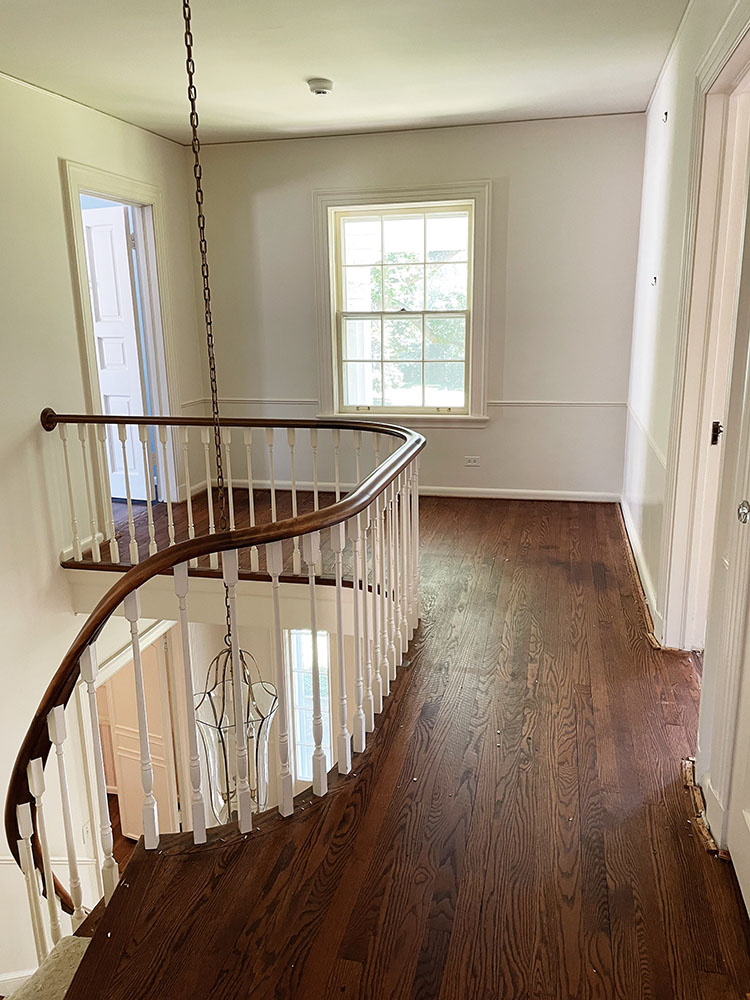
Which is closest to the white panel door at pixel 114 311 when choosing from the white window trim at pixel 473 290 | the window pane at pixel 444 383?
the white window trim at pixel 473 290

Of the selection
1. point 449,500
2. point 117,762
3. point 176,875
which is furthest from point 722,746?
point 117,762

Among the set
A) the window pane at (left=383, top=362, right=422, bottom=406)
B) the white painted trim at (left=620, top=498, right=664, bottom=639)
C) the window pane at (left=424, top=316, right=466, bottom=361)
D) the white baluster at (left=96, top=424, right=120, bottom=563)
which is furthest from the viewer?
the window pane at (left=383, top=362, right=422, bottom=406)

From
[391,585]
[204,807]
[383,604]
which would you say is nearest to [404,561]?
[391,585]

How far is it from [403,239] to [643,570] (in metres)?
3.11

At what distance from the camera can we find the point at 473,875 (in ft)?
6.26

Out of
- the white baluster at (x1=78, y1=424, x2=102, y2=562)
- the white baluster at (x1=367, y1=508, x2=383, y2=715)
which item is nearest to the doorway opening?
the white baluster at (x1=78, y1=424, x2=102, y2=562)

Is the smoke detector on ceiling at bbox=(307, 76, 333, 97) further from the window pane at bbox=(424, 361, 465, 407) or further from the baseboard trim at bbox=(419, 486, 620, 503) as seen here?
the baseboard trim at bbox=(419, 486, 620, 503)

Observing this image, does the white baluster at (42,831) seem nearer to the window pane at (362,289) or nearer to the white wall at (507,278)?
the white wall at (507,278)

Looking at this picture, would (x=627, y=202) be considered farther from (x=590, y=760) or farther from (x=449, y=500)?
(x=590, y=760)

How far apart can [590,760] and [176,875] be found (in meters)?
1.33

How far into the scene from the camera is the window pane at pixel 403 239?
5512mm

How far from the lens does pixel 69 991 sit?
1615mm

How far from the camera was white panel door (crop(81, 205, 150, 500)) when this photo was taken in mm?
5273

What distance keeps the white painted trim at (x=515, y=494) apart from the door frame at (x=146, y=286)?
2.09m
